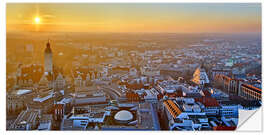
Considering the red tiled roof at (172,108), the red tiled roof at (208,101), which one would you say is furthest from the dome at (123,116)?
the red tiled roof at (208,101)

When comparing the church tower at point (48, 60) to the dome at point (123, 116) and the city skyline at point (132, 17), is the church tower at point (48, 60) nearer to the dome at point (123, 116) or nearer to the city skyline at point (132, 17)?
the city skyline at point (132, 17)

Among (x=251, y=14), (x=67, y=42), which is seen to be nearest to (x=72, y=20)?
(x=67, y=42)

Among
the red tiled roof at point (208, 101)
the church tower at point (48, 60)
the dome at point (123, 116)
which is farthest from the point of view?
the church tower at point (48, 60)

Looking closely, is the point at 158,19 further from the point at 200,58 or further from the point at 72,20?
the point at 200,58

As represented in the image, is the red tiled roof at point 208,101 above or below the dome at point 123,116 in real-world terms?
above

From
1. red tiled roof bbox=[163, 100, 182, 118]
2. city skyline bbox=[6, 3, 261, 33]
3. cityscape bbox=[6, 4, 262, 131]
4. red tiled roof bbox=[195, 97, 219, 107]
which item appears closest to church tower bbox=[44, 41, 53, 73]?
cityscape bbox=[6, 4, 262, 131]

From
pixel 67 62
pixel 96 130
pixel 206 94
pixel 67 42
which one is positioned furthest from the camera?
pixel 67 62

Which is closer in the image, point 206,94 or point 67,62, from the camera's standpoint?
point 206,94

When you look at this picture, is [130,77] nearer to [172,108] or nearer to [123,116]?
[172,108]
